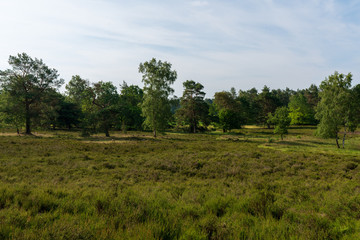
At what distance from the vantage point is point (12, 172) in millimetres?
10508

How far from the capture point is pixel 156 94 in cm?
3816

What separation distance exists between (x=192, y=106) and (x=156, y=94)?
66.7ft

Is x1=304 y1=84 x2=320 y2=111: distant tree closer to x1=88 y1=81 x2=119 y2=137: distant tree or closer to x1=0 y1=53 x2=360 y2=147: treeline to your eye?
x1=0 y1=53 x2=360 y2=147: treeline

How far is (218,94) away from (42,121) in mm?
51153

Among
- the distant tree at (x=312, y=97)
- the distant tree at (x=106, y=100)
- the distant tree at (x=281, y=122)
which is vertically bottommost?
the distant tree at (x=281, y=122)

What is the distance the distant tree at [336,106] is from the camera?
88.3 ft

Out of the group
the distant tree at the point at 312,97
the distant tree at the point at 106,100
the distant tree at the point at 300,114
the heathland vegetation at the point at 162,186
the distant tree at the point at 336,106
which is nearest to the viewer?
the heathland vegetation at the point at 162,186

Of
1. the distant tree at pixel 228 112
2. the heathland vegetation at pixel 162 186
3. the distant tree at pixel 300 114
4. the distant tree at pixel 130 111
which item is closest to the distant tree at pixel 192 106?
the distant tree at pixel 228 112

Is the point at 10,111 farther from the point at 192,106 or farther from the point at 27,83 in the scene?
the point at 192,106

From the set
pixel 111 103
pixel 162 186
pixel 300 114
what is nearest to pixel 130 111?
pixel 111 103

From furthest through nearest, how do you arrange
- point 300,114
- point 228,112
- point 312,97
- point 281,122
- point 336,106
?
point 312,97, point 300,114, point 228,112, point 281,122, point 336,106

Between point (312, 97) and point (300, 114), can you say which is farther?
point (312, 97)

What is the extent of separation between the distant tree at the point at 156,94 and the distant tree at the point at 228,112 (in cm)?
2323

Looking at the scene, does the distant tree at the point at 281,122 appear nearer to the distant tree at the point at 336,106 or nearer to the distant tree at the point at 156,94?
the distant tree at the point at 336,106
